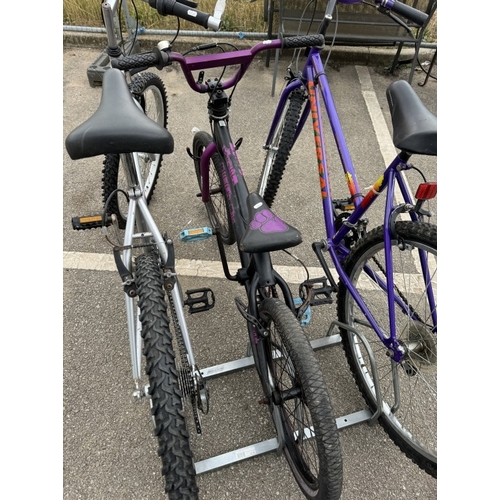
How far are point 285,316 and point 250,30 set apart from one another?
5010 mm

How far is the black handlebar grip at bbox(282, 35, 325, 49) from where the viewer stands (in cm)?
188

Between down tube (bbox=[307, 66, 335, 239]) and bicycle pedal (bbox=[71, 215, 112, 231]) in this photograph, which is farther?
down tube (bbox=[307, 66, 335, 239])

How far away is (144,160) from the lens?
9.33ft

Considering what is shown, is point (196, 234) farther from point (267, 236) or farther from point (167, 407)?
point (167, 407)

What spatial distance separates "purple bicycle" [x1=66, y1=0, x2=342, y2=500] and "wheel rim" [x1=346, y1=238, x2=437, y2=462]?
0.43m

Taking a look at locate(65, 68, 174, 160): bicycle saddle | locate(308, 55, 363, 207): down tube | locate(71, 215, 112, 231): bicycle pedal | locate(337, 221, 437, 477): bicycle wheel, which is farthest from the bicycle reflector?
locate(71, 215, 112, 231): bicycle pedal

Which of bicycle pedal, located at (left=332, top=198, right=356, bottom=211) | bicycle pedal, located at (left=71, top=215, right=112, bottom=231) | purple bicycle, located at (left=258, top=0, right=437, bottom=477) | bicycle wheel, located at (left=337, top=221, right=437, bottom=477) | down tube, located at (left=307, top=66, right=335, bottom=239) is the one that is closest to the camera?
purple bicycle, located at (left=258, top=0, right=437, bottom=477)

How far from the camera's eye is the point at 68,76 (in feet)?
14.1

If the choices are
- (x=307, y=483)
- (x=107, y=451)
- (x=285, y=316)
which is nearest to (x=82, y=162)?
(x=107, y=451)

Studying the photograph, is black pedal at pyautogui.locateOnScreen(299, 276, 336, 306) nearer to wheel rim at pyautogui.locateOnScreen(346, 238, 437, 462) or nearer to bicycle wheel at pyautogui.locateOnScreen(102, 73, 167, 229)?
wheel rim at pyautogui.locateOnScreen(346, 238, 437, 462)

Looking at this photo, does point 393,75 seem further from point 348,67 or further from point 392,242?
point 392,242

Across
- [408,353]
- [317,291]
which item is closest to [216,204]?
[317,291]

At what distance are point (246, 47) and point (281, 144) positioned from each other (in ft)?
10.1

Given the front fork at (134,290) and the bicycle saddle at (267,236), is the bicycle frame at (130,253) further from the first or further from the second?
the bicycle saddle at (267,236)
